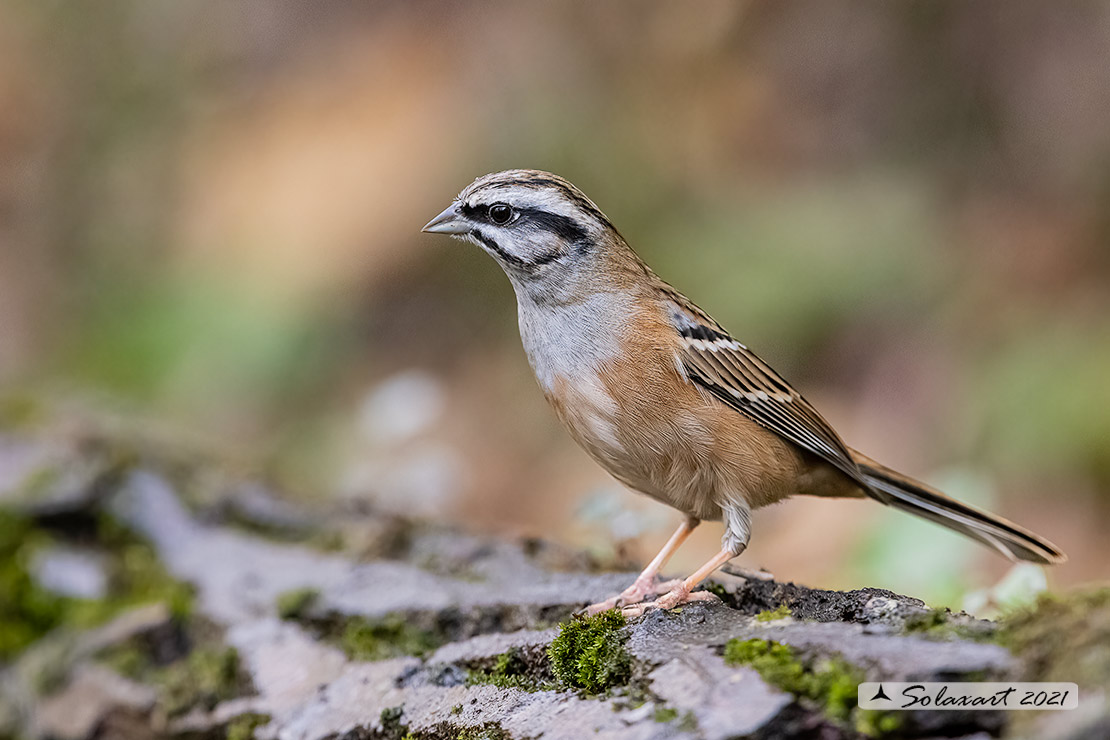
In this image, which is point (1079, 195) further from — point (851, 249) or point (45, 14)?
point (45, 14)

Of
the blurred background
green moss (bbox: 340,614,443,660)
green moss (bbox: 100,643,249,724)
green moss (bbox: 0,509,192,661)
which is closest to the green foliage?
green moss (bbox: 340,614,443,660)

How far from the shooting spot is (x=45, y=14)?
11961mm

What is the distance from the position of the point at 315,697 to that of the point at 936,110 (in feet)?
26.6

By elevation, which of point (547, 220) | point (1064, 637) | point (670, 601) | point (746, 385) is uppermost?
point (547, 220)

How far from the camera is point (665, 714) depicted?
8.31 feet

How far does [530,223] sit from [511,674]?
1744 mm

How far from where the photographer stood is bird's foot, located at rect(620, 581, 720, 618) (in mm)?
3294

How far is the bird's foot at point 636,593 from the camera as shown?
11.6ft

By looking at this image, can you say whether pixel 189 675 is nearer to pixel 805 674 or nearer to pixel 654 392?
pixel 654 392

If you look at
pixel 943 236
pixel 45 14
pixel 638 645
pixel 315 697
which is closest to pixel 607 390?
pixel 638 645

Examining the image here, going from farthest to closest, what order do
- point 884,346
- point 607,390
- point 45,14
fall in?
point 45,14 < point 884,346 < point 607,390

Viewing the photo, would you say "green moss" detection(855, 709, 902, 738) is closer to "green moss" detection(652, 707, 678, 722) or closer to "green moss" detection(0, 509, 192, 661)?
"green moss" detection(652, 707, 678, 722)

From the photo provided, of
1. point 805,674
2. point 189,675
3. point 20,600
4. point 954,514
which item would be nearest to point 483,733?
Result: point 805,674

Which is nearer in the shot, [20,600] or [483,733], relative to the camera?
[483,733]
